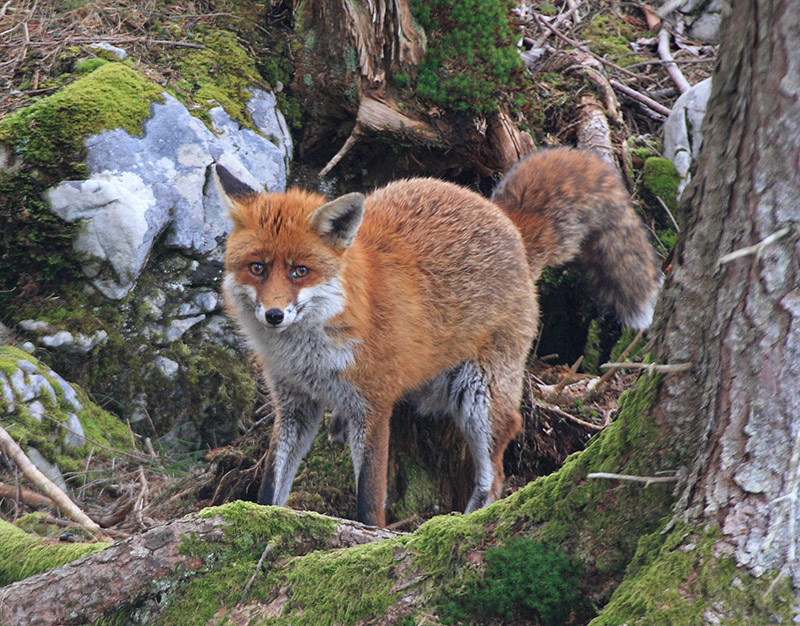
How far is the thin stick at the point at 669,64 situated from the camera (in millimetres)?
8680

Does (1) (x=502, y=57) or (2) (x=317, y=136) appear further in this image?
(2) (x=317, y=136)

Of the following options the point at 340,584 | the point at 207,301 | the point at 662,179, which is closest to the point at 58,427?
the point at 207,301

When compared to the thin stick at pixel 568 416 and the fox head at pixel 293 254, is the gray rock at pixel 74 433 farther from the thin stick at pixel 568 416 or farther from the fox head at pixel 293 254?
the thin stick at pixel 568 416

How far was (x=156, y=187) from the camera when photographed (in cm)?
629

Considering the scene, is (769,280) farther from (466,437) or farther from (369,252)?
(466,437)

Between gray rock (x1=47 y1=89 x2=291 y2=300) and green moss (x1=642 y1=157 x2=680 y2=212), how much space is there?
3.95 metres

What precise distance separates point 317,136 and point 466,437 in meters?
3.81

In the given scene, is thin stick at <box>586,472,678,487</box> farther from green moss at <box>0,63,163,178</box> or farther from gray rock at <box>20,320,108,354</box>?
green moss at <box>0,63,163,178</box>

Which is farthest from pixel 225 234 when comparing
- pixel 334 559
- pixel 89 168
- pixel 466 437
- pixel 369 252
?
pixel 334 559

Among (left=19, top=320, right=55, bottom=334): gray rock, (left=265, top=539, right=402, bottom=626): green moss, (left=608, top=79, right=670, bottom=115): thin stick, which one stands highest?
(left=608, top=79, right=670, bottom=115): thin stick

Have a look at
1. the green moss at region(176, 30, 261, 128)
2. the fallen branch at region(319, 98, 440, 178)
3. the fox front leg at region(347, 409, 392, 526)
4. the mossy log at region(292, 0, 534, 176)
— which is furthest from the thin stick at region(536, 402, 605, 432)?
the green moss at region(176, 30, 261, 128)

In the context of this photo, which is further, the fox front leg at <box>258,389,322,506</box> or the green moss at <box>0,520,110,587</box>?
the fox front leg at <box>258,389,322,506</box>

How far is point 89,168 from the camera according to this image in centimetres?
607

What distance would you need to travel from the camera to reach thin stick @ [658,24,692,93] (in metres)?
8.68
